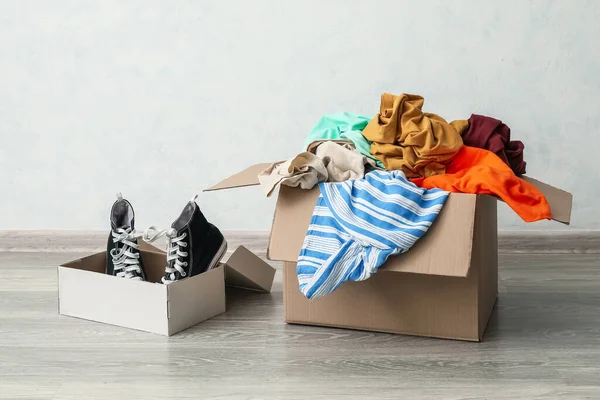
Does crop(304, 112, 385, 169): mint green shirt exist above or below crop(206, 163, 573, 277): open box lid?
above

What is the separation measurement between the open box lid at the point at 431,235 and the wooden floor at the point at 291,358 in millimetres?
176

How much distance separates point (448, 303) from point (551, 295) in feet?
1.45

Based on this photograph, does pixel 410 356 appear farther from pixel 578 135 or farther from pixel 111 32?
pixel 111 32

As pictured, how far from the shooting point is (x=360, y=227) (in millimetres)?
1423

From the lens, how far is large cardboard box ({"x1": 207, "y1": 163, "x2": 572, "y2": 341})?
1377mm

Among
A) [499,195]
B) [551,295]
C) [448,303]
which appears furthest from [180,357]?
[551,295]

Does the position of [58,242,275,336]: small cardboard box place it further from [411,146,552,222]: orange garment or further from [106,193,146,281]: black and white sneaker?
[411,146,552,222]: orange garment

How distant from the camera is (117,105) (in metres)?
2.32

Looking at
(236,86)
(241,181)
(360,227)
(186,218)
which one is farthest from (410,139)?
(236,86)

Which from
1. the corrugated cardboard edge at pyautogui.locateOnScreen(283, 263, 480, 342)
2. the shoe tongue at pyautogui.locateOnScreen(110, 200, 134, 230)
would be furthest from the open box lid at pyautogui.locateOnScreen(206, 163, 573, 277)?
the shoe tongue at pyautogui.locateOnScreen(110, 200, 134, 230)

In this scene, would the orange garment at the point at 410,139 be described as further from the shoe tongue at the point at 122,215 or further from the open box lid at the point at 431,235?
the shoe tongue at the point at 122,215

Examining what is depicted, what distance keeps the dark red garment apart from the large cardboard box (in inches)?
4.1

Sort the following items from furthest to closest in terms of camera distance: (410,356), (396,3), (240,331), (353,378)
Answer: (396,3)
(240,331)
(410,356)
(353,378)

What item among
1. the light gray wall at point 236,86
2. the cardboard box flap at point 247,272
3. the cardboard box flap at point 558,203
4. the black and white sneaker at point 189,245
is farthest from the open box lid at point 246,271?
the cardboard box flap at point 558,203
